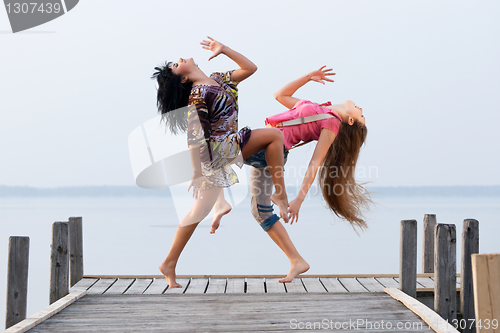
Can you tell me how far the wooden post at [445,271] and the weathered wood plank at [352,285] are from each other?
0.74 metres

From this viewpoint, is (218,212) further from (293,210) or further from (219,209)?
(293,210)

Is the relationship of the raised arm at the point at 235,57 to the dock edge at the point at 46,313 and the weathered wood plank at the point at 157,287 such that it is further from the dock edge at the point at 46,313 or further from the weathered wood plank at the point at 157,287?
the dock edge at the point at 46,313

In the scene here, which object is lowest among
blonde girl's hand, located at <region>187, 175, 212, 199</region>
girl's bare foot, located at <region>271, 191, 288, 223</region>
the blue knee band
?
the blue knee band

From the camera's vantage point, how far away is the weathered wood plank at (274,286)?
4.72 m

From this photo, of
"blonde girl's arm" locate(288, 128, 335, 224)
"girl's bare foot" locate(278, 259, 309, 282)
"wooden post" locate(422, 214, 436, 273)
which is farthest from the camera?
"wooden post" locate(422, 214, 436, 273)

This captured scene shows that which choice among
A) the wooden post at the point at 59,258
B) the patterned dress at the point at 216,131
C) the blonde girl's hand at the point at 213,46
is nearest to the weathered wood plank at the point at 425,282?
the patterned dress at the point at 216,131

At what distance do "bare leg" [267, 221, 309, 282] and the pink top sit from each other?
2.88ft

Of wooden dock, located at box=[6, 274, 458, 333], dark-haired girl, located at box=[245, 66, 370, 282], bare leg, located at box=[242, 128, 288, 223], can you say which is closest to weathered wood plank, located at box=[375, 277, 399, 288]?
wooden dock, located at box=[6, 274, 458, 333]

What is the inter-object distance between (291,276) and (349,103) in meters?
1.98

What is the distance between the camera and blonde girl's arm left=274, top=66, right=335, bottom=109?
198 inches

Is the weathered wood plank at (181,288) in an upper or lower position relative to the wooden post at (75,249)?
lower

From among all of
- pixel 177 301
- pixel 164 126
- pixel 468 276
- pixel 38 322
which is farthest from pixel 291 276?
pixel 38 322

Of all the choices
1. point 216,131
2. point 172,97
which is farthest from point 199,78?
point 216,131

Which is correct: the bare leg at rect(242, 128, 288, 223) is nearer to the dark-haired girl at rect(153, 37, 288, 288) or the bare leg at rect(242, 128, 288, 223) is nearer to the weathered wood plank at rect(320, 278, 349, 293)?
the dark-haired girl at rect(153, 37, 288, 288)
